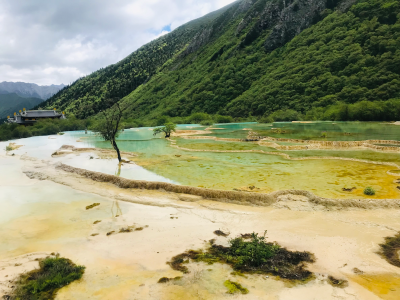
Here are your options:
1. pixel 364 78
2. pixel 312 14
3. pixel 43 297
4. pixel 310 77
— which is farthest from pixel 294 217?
pixel 312 14

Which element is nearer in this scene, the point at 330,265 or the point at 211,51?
the point at 330,265

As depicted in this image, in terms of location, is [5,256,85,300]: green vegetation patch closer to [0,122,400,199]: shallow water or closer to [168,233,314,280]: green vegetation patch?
[168,233,314,280]: green vegetation patch

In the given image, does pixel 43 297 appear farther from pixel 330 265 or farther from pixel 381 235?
pixel 381 235

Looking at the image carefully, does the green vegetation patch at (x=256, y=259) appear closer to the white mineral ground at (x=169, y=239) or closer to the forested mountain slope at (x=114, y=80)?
the white mineral ground at (x=169, y=239)

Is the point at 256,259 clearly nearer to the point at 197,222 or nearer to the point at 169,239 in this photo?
the point at 169,239

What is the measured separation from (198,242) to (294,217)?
4245mm

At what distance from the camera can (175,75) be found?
148125 mm

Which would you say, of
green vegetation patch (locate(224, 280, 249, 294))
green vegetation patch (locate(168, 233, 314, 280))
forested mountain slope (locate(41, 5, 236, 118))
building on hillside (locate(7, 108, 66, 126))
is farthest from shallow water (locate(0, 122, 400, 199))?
forested mountain slope (locate(41, 5, 236, 118))

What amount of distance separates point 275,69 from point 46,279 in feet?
Result: 378

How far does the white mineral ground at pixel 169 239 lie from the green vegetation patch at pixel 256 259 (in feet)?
0.87

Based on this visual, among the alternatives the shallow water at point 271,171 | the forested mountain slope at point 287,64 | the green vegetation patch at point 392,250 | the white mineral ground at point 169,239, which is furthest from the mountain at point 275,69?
the green vegetation patch at point 392,250

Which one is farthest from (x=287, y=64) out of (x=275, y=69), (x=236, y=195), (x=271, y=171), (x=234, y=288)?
(x=234, y=288)

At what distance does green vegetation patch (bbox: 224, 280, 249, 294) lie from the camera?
200 inches

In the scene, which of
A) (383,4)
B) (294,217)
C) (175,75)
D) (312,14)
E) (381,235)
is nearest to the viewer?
(381,235)
